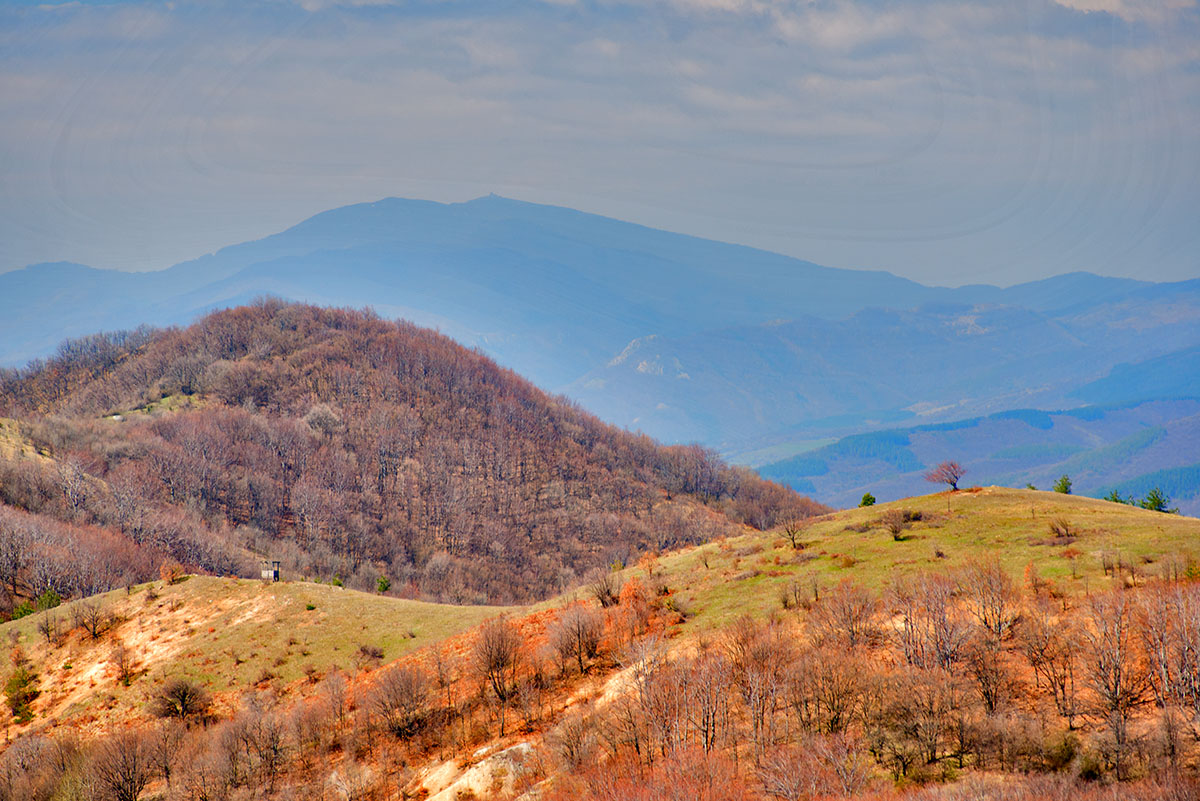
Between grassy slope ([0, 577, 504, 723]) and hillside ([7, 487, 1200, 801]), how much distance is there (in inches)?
8.3

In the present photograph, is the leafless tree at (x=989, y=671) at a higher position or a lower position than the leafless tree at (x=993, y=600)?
lower

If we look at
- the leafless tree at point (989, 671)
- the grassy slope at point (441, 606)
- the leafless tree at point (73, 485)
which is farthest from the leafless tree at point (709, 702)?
the leafless tree at point (73, 485)

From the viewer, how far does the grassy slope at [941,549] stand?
42344mm

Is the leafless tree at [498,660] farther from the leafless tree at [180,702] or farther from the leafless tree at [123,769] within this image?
the leafless tree at [180,702]

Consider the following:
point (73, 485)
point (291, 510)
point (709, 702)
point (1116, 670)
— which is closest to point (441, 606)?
point (709, 702)

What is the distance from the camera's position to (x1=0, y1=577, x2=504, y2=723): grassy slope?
50969mm

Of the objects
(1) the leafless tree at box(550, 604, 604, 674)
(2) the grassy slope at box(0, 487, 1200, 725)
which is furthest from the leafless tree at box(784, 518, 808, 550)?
(1) the leafless tree at box(550, 604, 604, 674)

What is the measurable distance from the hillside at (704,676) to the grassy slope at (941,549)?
0.26 m

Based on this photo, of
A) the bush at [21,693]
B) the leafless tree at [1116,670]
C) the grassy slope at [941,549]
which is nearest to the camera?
the leafless tree at [1116,670]

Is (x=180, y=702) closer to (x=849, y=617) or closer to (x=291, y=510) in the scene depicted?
(x=849, y=617)

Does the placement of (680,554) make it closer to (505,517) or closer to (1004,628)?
(1004,628)

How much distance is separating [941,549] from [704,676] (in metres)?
23.5

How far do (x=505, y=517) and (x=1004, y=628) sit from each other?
154 m

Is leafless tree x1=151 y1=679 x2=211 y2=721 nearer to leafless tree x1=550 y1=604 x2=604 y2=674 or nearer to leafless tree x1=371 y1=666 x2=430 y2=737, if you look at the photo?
leafless tree x1=371 y1=666 x2=430 y2=737
